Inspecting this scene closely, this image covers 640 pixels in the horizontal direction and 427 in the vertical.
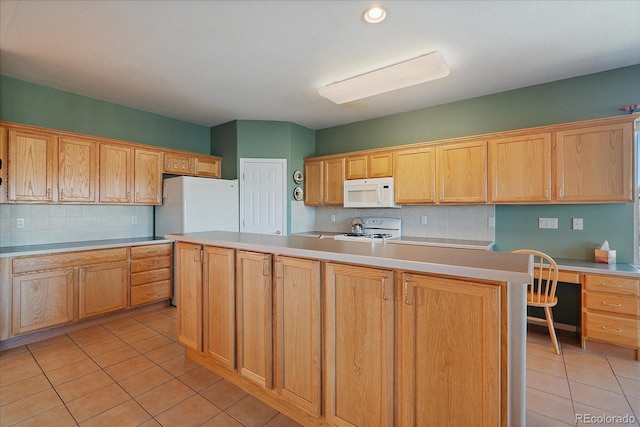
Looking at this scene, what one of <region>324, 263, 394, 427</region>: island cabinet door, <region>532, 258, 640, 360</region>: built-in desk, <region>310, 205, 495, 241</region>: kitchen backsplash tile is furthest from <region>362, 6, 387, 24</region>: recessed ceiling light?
<region>532, 258, 640, 360</region>: built-in desk

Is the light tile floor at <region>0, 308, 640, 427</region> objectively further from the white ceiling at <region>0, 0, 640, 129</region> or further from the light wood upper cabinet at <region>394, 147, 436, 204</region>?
the white ceiling at <region>0, 0, 640, 129</region>

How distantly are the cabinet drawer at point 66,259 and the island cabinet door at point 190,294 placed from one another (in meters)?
1.45

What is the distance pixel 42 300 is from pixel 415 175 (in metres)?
4.30

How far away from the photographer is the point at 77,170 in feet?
10.8

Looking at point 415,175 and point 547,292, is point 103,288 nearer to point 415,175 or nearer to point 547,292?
point 415,175

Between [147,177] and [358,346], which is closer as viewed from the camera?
[358,346]

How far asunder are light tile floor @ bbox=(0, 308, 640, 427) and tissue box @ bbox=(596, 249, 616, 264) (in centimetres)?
86

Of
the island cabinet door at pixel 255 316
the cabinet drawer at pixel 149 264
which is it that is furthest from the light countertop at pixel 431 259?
the cabinet drawer at pixel 149 264

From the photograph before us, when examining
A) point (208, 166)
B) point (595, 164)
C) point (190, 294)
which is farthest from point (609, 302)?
point (208, 166)

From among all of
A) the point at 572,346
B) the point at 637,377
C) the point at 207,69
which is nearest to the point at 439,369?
the point at 637,377

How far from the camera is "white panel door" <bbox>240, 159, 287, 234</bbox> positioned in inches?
177

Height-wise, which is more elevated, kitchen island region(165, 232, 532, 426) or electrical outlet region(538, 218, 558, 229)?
electrical outlet region(538, 218, 558, 229)

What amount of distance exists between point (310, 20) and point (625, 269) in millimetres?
3410

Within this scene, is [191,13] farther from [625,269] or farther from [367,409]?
[625,269]
